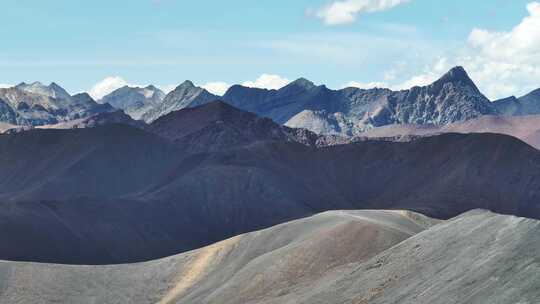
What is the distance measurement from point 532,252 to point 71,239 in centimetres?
8549

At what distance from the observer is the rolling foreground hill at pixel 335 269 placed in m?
54.8

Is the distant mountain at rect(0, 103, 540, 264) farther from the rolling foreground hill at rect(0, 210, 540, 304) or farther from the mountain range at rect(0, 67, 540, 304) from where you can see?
the rolling foreground hill at rect(0, 210, 540, 304)

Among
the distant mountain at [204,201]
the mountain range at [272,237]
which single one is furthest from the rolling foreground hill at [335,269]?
A: the distant mountain at [204,201]

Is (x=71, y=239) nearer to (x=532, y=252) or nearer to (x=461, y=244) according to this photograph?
(x=461, y=244)

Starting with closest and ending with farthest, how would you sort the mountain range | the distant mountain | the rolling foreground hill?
1. the rolling foreground hill
2. the mountain range
3. the distant mountain

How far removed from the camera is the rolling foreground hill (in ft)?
180

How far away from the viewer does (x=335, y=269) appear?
7362 cm

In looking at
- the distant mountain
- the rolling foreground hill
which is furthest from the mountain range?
the distant mountain

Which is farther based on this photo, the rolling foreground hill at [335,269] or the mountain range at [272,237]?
the mountain range at [272,237]

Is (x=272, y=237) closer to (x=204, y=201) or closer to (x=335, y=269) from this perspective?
(x=335, y=269)

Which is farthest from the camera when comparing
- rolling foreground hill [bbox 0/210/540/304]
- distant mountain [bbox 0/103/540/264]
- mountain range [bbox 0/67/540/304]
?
distant mountain [bbox 0/103/540/264]

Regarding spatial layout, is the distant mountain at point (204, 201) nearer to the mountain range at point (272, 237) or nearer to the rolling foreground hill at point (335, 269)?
the mountain range at point (272, 237)

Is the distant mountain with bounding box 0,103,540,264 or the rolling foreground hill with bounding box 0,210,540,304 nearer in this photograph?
the rolling foreground hill with bounding box 0,210,540,304

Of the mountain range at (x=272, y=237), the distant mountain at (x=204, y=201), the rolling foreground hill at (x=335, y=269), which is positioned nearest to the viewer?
the rolling foreground hill at (x=335, y=269)
